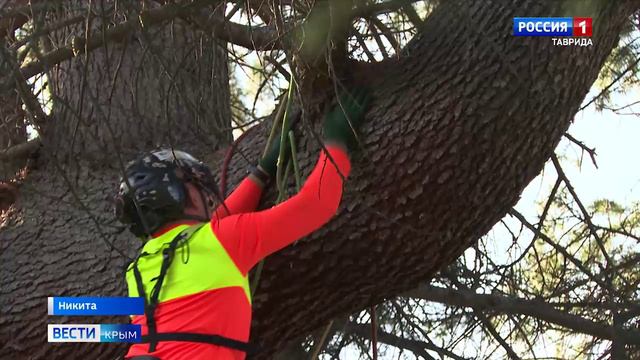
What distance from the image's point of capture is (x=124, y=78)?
3.36 meters

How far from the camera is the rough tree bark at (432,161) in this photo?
2.46 metres

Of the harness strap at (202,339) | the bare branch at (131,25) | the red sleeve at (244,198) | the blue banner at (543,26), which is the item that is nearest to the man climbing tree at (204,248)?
the harness strap at (202,339)

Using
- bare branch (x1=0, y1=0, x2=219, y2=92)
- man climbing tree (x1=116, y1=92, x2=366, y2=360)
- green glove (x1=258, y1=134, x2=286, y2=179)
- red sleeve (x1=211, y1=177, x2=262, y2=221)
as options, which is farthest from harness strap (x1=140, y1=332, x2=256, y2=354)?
bare branch (x1=0, y1=0, x2=219, y2=92)

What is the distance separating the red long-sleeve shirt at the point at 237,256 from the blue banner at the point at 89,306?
0.35m

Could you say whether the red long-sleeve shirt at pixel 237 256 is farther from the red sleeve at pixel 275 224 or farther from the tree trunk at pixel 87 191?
the tree trunk at pixel 87 191

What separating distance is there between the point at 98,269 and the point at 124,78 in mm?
804

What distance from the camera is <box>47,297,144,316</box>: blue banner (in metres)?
2.76

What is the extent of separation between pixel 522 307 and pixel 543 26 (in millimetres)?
1572

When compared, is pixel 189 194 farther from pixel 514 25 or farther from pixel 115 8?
pixel 514 25

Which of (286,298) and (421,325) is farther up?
(421,325)

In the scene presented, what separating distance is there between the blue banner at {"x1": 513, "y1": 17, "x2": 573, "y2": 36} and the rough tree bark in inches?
0.7

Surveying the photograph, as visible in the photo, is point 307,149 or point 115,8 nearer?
point 115,8

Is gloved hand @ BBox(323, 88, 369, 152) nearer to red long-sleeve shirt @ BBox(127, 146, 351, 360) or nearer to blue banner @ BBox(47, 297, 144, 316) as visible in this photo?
red long-sleeve shirt @ BBox(127, 146, 351, 360)

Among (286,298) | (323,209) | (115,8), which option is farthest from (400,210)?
(115,8)
